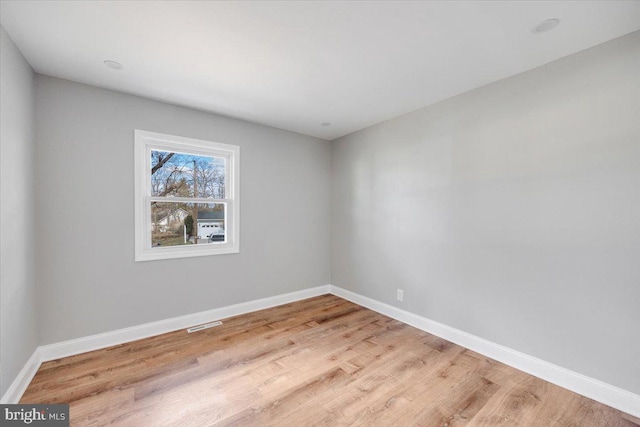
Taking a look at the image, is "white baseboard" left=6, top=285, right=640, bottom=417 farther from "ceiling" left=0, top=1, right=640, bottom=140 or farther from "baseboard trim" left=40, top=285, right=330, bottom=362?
"ceiling" left=0, top=1, right=640, bottom=140

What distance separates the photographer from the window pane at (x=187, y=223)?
292cm

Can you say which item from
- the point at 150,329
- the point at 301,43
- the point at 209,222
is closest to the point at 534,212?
the point at 301,43

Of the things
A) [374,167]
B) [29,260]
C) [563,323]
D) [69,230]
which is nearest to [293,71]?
[374,167]

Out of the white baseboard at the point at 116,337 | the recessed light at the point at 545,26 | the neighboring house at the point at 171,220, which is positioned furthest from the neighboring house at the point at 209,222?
the recessed light at the point at 545,26

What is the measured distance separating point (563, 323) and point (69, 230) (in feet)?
13.9

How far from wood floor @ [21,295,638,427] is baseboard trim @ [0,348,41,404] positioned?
0.15ft

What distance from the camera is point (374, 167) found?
3.60 m

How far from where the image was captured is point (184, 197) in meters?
3.04

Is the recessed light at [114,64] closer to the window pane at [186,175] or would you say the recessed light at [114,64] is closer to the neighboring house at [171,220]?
the window pane at [186,175]

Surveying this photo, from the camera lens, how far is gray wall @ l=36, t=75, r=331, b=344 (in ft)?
7.63

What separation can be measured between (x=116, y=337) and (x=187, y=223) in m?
1.30

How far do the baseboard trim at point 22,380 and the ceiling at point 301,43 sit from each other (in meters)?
2.38

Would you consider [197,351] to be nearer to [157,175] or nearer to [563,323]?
[157,175]

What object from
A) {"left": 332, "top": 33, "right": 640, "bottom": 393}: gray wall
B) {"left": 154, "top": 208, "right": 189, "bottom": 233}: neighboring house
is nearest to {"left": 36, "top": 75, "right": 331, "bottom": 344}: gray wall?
{"left": 154, "top": 208, "right": 189, "bottom": 233}: neighboring house
